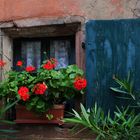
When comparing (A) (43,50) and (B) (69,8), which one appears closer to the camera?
(B) (69,8)

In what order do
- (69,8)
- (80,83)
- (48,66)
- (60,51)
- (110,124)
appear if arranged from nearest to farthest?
(110,124), (80,83), (48,66), (69,8), (60,51)

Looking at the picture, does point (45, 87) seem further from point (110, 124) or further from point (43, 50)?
point (43, 50)

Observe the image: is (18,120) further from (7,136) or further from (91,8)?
(91,8)

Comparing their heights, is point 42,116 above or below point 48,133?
above

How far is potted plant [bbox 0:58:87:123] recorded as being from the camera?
5.43 metres

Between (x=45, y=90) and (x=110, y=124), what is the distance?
0.78 meters

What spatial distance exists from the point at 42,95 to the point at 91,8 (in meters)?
1.18

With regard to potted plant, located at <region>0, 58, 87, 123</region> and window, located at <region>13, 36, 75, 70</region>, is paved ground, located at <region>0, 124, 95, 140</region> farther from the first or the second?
window, located at <region>13, 36, 75, 70</region>

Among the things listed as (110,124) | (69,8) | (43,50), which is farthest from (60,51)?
(110,124)

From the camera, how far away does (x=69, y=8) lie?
594 cm

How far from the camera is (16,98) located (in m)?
5.53

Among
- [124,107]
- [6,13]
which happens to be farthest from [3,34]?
[124,107]

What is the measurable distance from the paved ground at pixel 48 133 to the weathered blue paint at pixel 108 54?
34 cm

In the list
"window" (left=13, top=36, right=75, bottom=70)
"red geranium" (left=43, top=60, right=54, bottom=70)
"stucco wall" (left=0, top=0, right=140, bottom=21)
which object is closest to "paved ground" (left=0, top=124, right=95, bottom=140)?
"red geranium" (left=43, top=60, right=54, bottom=70)
